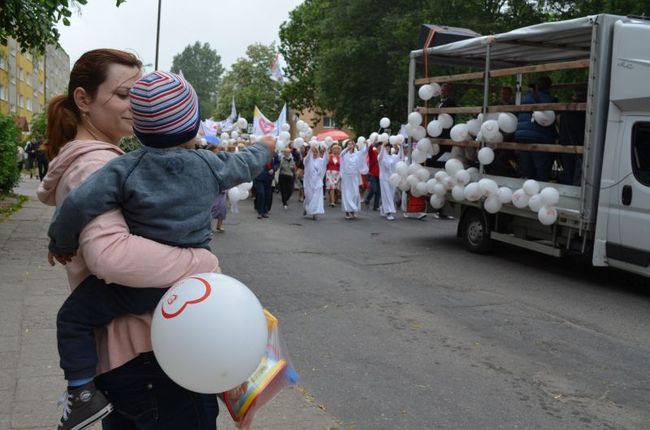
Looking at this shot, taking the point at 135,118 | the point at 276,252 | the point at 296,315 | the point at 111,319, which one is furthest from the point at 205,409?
the point at 276,252

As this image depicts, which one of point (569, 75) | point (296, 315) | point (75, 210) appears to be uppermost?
point (569, 75)

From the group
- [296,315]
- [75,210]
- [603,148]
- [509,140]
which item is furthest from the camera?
[509,140]

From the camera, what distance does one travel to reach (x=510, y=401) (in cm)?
484

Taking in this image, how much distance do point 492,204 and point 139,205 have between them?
9.08 m

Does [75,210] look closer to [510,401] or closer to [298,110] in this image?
[510,401]

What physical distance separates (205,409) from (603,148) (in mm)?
8073

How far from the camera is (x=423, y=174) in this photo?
12.3m

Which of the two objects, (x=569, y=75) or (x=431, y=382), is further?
(x=569, y=75)

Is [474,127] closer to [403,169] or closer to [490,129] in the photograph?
[490,129]

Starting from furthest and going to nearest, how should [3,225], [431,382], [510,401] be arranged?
[3,225], [431,382], [510,401]

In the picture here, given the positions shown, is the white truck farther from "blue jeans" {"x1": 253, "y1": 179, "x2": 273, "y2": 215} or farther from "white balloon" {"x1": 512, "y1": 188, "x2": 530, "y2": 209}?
"blue jeans" {"x1": 253, "y1": 179, "x2": 273, "y2": 215}

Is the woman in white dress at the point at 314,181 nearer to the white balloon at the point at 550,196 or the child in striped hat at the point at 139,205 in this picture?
the white balloon at the point at 550,196

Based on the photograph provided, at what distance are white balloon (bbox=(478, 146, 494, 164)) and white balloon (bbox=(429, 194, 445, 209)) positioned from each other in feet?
4.91

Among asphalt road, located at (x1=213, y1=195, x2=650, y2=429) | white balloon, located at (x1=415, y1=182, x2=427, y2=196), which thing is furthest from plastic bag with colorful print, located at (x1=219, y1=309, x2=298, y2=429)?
white balloon, located at (x1=415, y1=182, x2=427, y2=196)
